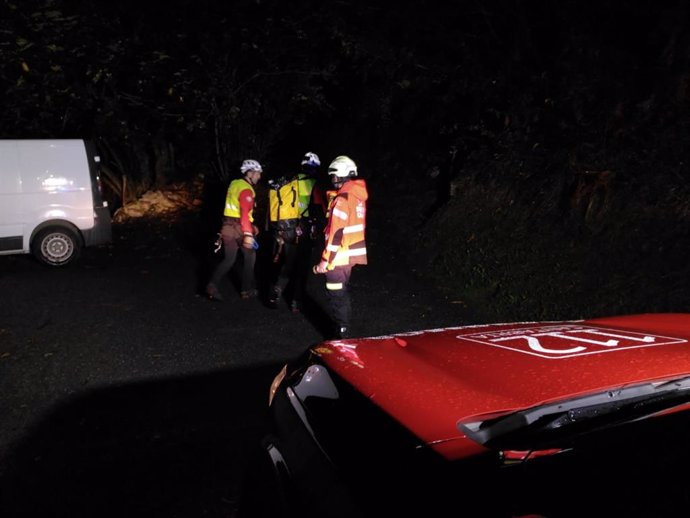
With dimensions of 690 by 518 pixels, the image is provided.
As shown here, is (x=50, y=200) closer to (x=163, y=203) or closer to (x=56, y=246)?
(x=56, y=246)

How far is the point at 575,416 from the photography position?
2129 millimetres

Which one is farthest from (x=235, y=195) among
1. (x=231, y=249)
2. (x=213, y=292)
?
(x=213, y=292)

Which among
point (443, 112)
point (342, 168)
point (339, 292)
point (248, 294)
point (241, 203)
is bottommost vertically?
point (248, 294)

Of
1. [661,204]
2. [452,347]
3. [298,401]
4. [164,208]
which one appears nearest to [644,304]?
[661,204]

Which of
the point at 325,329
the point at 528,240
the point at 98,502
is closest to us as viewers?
the point at 98,502

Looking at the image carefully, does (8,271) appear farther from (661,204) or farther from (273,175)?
(661,204)

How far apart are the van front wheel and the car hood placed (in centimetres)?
818

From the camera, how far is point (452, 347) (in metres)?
2.93

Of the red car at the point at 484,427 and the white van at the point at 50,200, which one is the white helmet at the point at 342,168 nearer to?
the red car at the point at 484,427

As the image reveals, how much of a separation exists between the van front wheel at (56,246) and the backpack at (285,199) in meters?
4.41

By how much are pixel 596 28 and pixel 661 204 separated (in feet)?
13.8

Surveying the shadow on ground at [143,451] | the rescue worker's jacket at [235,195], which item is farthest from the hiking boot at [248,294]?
the shadow on ground at [143,451]

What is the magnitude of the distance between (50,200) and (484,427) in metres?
9.25

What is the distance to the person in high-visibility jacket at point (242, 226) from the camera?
23.9ft
